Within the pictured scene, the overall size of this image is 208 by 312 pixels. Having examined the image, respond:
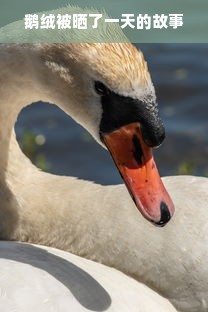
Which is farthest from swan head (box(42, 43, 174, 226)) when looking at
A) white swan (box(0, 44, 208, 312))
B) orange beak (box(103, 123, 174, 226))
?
white swan (box(0, 44, 208, 312))

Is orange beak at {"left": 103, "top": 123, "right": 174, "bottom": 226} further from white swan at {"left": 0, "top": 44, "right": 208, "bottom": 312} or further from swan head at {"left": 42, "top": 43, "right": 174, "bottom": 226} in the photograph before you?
white swan at {"left": 0, "top": 44, "right": 208, "bottom": 312}

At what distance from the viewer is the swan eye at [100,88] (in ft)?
10.6

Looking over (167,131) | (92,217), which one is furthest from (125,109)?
(167,131)

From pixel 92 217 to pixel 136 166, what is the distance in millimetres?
554

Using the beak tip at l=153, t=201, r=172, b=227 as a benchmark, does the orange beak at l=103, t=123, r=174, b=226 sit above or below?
above

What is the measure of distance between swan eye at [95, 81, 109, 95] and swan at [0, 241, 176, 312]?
0.64 m

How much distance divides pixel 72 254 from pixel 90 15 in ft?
3.22

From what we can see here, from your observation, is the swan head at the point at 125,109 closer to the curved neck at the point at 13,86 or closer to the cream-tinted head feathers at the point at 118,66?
the cream-tinted head feathers at the point at 118,66

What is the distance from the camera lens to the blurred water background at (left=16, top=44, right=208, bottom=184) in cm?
576

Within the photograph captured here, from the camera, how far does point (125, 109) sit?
322cm

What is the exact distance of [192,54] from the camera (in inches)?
276

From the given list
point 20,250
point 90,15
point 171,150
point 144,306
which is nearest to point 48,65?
point 90,15

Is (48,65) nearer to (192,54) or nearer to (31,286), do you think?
(31,286)

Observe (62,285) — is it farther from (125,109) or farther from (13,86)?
(13,86)
